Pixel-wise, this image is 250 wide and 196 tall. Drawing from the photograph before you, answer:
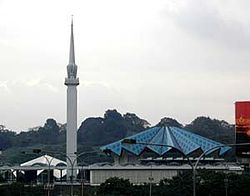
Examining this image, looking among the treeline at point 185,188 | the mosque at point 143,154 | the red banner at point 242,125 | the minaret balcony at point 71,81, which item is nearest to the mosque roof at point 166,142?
the mosque at point 143,154

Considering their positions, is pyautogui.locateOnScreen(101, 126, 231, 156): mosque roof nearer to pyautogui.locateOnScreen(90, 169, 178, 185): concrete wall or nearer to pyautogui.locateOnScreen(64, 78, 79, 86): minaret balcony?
pyautogui.locateOnScreen(90, 169, 178, 185): concrete wall

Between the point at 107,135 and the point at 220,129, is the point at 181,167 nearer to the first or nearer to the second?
the point at 220,129

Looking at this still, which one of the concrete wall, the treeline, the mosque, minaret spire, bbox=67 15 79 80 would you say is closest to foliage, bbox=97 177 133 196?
the treeline

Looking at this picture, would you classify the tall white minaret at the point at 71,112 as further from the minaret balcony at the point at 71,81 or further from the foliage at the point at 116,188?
the foliage at the point at 116,188

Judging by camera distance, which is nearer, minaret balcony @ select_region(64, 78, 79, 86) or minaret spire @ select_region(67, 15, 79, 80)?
minaret balcony @ select_region(64, 78, 79, 86)

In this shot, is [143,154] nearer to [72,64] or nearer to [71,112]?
[71,112]

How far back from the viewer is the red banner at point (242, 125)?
89.4 meters

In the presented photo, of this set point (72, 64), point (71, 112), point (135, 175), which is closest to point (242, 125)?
point (135, 175)

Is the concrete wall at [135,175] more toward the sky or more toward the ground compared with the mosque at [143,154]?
more toward the ground

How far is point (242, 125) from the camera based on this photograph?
294ft

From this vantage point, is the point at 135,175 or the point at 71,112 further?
the point at 135,175

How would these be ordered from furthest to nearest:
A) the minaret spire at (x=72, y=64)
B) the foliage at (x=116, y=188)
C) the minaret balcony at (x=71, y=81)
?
the minaret spire at (x=72, y=64)
the minaret balcony at (x=71, y=81)
the foliage at (x=116, y=188)

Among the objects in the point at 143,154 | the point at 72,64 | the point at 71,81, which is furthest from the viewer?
the point at 143,154

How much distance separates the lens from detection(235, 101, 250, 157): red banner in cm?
8944
